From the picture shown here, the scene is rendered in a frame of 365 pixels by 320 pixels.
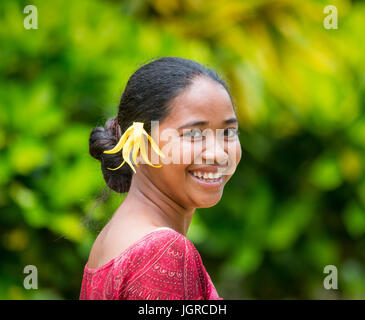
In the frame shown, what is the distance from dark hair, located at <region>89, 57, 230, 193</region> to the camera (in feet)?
6.26

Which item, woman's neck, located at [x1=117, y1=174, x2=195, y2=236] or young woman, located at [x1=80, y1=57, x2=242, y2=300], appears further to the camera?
woman's neck, located at [x1=117, y1=174, x2=195, y2=236]

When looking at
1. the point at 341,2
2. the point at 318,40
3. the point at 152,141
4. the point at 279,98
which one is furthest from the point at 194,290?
the point at 341,2

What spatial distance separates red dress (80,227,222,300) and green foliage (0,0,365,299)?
2760 mm

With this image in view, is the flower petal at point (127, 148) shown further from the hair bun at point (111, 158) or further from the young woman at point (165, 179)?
the hair bun at point (111, 158)

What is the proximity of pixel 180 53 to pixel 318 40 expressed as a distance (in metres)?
1.61

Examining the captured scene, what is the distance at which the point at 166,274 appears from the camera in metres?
1.75

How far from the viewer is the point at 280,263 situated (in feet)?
19.3

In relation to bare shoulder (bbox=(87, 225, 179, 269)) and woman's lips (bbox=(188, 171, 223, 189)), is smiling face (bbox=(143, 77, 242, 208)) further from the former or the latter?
bare shoulder (bbox=(87, 225, 179, 269))

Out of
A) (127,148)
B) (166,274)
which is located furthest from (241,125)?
(166,274)

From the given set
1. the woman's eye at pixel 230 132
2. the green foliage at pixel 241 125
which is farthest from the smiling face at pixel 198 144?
the green foliage at pixel 241 125

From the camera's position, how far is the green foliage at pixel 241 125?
15.2 ft

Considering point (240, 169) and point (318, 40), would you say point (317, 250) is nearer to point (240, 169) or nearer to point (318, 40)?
point (240, 169)

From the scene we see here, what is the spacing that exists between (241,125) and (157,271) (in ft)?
12.9

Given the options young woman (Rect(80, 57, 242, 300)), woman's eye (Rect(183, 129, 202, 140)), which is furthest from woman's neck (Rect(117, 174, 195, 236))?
woman's eye (Rect(183, 129, 202, 140))
